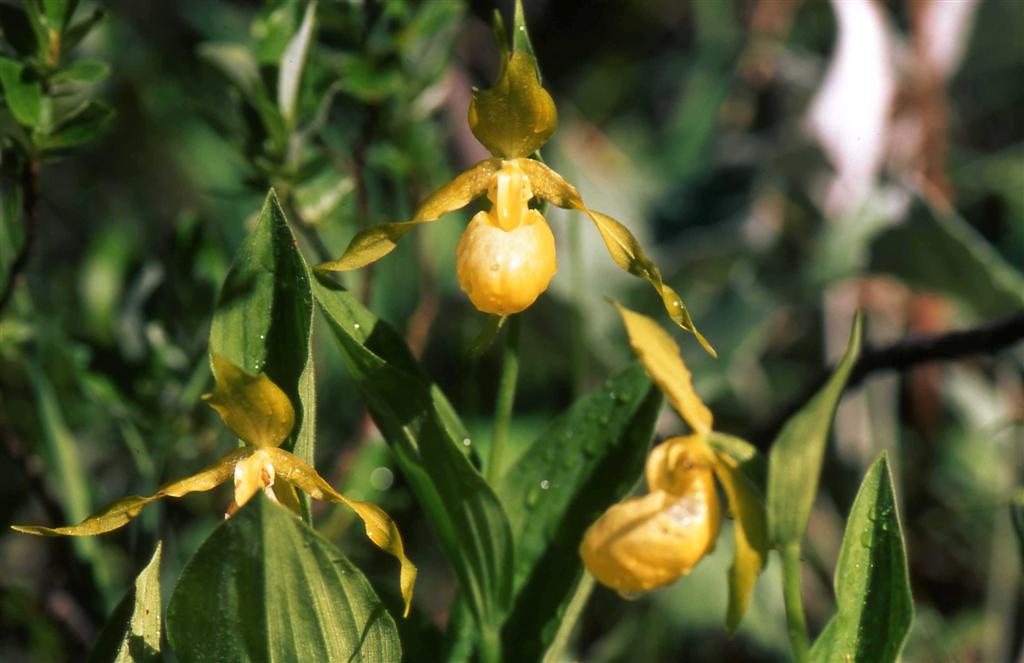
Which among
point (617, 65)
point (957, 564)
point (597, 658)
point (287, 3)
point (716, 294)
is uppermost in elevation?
point (287, 3)

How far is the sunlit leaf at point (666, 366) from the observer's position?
0.61 metres

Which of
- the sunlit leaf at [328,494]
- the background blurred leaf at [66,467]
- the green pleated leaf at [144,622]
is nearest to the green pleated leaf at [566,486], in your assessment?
the sunlit leaf at [328,494]

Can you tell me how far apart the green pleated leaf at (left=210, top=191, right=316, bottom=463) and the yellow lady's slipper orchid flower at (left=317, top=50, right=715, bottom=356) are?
0.03 metres

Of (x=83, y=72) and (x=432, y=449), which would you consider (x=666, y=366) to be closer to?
(x=432, y=449)

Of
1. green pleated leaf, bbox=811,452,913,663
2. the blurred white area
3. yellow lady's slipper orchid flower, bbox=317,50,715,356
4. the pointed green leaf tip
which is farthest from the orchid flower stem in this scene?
the blurred white area

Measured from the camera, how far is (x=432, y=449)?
27.2 inches

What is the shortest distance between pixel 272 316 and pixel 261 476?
10 cm

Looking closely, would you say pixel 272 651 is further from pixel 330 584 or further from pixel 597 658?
pixel 597 658

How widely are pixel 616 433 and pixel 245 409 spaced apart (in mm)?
283

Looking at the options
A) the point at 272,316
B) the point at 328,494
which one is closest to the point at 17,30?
the point at 272,316

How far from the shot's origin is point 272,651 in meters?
0.60

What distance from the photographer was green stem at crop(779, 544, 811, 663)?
605 mm

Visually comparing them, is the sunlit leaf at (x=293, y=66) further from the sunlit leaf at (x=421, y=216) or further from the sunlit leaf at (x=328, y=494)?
the sunlit leaf at (x=328, y=494)

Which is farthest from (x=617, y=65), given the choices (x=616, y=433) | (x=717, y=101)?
(x=616, y=433)
